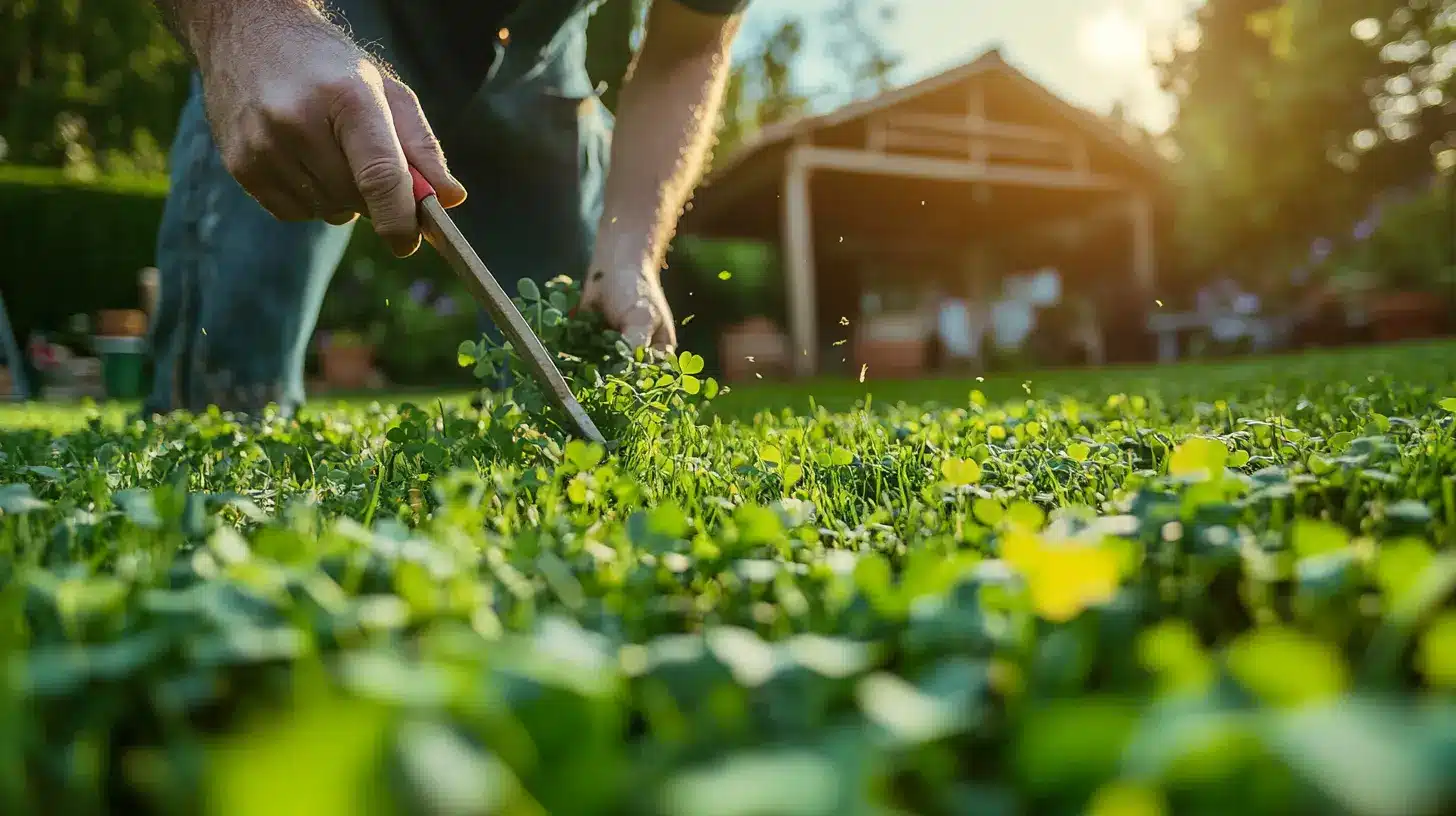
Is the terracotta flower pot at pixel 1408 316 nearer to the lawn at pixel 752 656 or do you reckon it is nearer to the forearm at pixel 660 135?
the forearm at pixel 660 135

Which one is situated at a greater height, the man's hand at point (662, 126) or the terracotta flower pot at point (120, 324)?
the man's hand at point (662, 126)

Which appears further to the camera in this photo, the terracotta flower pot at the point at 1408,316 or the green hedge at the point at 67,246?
the terracotta flower pot at the point at 1408,316

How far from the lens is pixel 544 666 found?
0.53 m

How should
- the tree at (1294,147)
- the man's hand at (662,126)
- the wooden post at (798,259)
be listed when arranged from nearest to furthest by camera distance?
the man's hand at (662,126), the wooden post at (798,259), the tree at (1294,147)

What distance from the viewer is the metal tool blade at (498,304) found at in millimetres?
1630

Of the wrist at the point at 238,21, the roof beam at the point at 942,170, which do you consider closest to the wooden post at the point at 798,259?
the roof beam at the point at 942,170

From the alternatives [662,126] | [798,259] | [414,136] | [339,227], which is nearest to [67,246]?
[798,259]

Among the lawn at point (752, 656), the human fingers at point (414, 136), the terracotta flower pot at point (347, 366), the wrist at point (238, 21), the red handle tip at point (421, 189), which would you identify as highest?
the wrist at point (238, 21)

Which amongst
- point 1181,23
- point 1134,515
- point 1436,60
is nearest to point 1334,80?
point 1436,60

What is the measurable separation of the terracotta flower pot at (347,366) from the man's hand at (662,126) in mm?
8952

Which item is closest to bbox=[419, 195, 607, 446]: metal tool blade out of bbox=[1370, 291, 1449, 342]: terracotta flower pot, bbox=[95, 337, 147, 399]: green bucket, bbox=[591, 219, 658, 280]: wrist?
bbox=[591, 219, 658, 280]: wrist

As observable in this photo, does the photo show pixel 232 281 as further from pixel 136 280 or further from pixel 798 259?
pixel 136 280

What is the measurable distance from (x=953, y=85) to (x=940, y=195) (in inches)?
83.9

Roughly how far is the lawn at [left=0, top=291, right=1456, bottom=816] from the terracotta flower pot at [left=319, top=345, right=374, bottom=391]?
10.2 meters
